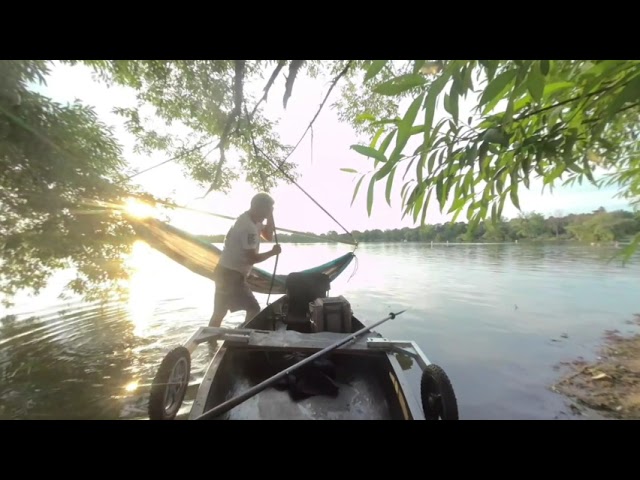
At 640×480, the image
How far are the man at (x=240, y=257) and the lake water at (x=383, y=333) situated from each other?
3.81 ft

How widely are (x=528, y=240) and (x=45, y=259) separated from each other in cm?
6086

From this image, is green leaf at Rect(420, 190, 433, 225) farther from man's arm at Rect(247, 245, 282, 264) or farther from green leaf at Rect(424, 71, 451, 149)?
man's arm at Rect(247, 245, 282, 264)

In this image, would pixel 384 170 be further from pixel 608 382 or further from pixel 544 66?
pixel 608 382

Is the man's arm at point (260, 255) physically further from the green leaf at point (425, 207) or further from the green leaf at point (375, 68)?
the green leaf at point (375, 68)

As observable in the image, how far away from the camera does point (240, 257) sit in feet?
13.2

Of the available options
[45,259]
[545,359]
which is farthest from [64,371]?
[545,359]

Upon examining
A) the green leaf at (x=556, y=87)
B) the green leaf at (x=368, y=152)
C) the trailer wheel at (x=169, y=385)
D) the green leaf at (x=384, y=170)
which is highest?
the green leaf at (x=556, y=87)

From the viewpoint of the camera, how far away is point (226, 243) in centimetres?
410

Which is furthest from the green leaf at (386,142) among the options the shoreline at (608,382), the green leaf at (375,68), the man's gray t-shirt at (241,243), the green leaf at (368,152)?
the shoreline at (608,382)

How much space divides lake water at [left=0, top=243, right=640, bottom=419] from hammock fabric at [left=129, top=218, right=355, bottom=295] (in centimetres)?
51

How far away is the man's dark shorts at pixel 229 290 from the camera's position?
4113mm

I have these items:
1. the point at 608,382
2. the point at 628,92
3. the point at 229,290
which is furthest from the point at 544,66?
the point at 608,382

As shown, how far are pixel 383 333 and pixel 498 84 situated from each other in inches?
257
